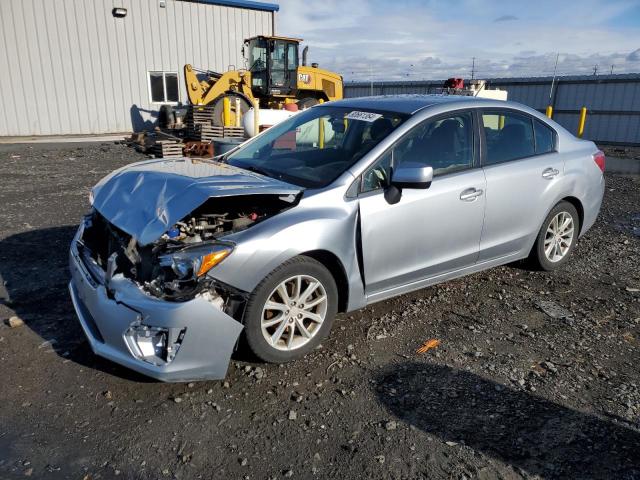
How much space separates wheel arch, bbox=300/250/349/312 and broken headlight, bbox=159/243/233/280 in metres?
0.58

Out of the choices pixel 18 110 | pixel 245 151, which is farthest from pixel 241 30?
pixel 245 151

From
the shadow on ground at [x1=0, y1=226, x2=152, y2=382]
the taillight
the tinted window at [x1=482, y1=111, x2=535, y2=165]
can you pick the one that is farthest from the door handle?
the shadow on ground at [x1=0, y1=226, x2=152, y2=382]

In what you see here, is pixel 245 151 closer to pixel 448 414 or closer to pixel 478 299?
pixel 478 299

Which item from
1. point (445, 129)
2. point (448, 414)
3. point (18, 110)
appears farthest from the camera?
point (18, 110)

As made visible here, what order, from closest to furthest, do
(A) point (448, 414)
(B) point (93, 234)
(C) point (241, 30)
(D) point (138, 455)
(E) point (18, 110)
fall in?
(D) point (138, 455) → (A) point (448, 414) → (B) point (93, 234) → (E) point (18, 110) → (C) point (241, 30)

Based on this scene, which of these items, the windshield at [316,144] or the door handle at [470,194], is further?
the door handle at [470,194]

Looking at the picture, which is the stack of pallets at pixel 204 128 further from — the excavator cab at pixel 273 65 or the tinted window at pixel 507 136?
the tinted window at pixel 507 136

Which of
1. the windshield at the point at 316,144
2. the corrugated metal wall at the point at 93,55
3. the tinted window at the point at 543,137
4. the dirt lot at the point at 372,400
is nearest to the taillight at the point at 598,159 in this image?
the tinted window at the point at 543,137

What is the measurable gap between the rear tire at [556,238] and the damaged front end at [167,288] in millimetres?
2836

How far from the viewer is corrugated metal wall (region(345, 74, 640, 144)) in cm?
1891

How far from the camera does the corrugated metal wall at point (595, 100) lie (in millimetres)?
18906

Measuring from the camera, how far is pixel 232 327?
3.03 metres

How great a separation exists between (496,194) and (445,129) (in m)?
0.71

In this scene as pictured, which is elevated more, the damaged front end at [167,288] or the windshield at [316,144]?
the windshield at [316,144]
